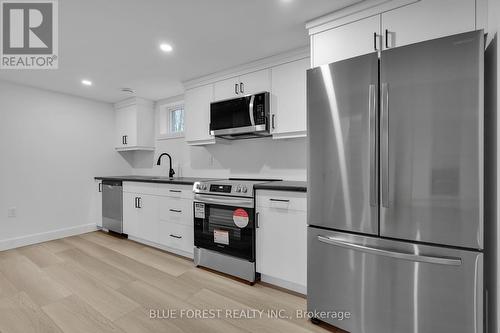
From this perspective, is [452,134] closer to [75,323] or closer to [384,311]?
[384,311]

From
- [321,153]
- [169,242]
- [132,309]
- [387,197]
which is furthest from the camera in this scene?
[169,242]

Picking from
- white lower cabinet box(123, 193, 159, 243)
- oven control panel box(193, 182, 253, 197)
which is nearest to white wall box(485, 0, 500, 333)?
oven control panel box(193, 182, 253, 197)

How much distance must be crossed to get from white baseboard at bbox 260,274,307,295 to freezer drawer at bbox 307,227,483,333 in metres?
0.37

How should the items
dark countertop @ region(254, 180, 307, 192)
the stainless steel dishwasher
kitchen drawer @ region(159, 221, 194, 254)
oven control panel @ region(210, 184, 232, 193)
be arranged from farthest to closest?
the stainless steel dishwasher
kitchen drawer @ region(159, 221, 194, 254)
oven control panel @ region(210, 184, 232, 193)
dark countertop @ region(254, 180, 307, 192)

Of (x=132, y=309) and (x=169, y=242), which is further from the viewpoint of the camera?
(x=169, y=242)

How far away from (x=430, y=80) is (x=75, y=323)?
9.08 ft

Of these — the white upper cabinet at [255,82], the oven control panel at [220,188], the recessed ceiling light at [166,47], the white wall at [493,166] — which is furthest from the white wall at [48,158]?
the white wall at [493,166]

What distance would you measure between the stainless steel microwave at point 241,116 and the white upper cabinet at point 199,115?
0.68 ft

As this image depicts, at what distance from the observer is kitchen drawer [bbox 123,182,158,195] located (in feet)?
10.9

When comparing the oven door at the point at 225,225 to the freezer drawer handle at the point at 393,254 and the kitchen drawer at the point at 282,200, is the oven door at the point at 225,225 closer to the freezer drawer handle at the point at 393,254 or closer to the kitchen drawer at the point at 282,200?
the kitchen drawer at the point at 282,200

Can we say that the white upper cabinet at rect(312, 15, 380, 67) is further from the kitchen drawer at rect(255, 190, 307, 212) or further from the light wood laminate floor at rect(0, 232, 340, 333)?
the light wood laminate floor at rect(0, 232, 340, 333)

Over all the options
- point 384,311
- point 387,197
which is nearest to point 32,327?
point 384,311

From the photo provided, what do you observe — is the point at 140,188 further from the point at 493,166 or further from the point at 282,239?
the point at 493,166

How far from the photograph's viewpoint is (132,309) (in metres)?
1.95
